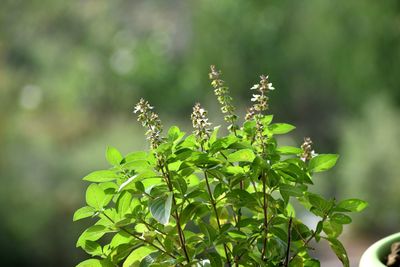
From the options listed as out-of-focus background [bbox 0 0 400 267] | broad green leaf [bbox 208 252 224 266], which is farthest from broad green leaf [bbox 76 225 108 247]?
out-of-focus background [bbox 0 0 400 267]

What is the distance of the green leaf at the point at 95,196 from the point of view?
0.68m

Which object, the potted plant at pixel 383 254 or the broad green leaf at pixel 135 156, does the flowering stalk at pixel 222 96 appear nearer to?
the broad green leaf at pixel 135 156

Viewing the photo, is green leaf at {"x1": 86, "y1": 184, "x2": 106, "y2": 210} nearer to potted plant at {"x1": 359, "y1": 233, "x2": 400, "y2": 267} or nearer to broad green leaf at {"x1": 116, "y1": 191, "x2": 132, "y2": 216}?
broad green leaf at {"x1": 116, "y1": 191, "x2": 132, "y2": 216}

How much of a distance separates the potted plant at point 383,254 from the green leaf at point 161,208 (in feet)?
0.72

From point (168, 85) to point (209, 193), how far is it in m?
4.97

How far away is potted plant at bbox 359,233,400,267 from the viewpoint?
28.9 inches

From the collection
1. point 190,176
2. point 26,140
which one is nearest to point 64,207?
point 26,140

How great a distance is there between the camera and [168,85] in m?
5.64

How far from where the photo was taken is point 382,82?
438cm

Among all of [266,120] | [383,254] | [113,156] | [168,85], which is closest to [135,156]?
[113,156]

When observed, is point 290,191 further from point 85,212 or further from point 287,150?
point 85,212

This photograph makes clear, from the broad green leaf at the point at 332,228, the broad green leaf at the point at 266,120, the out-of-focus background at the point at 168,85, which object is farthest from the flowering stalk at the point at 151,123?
the out-of-focus background at the point at 168,85

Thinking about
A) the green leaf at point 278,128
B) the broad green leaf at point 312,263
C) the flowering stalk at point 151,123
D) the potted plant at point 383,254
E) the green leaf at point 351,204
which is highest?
the flowering stalk at point 151,123

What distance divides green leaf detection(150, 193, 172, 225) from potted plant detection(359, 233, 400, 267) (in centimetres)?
22
